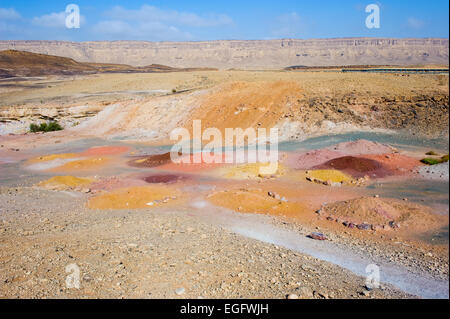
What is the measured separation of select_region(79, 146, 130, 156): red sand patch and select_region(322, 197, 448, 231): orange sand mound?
16.2 m

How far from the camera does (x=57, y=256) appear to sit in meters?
7.70

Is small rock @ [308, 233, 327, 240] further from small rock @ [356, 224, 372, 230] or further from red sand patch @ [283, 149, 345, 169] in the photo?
red sand patch @ [283, 149, 345, 169]

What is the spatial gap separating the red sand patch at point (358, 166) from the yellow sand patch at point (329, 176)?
0.53 meters

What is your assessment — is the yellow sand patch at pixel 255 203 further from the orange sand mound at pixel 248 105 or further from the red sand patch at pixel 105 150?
the orange sand mound at pixel 248 105

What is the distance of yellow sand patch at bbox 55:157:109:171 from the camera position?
66.2 ft

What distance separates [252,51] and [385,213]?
172 metres

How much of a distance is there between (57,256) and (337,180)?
11.6 meters

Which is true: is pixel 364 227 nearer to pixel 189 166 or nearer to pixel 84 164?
pixel 189 166

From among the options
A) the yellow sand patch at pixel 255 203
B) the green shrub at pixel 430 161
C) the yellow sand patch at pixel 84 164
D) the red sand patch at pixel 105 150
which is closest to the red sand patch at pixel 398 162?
the green shrub at pixel 430 161
